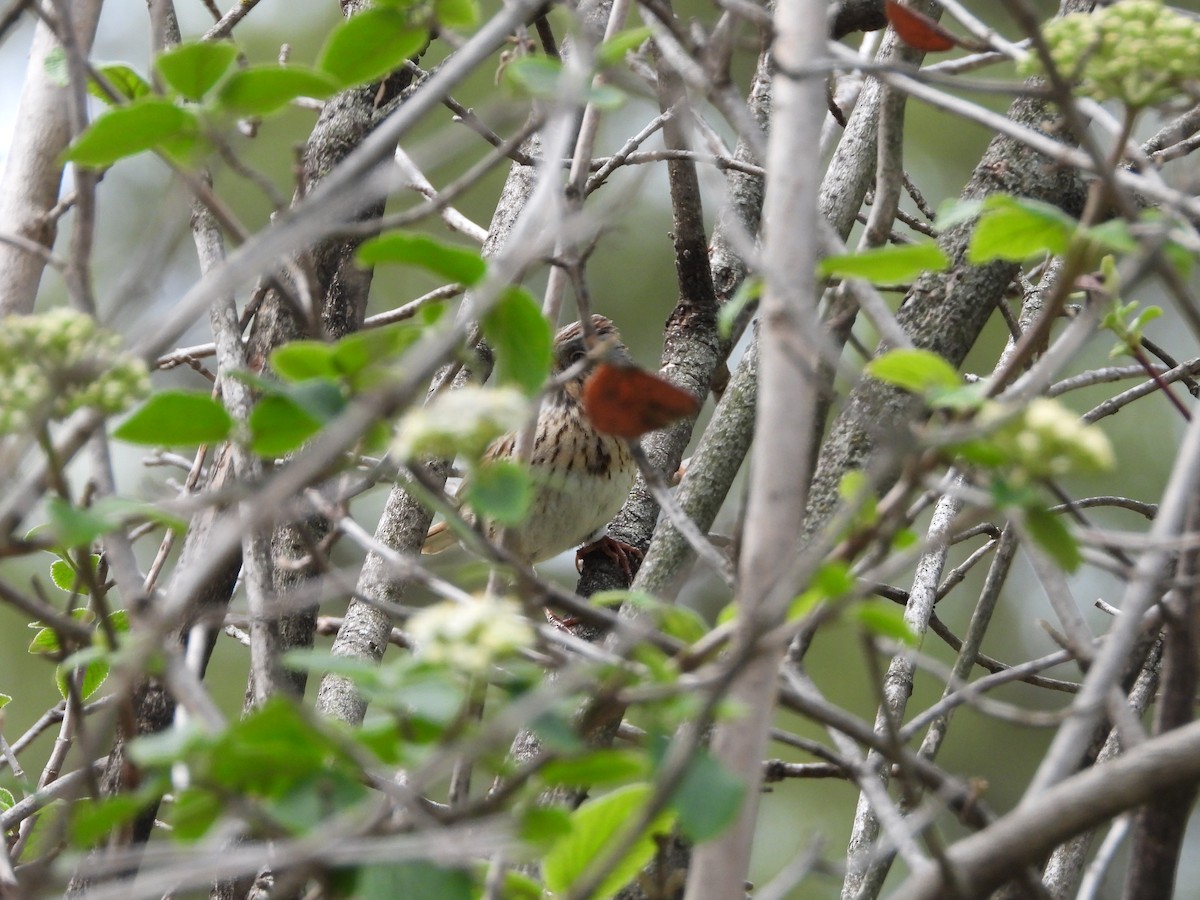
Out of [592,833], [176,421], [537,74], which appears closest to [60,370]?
[176,421]

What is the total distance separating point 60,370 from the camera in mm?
978

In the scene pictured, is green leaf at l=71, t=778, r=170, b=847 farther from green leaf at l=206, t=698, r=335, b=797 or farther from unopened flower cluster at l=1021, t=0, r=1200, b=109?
unopened flower cluster at l=1021, t=0, r=1200, b=109

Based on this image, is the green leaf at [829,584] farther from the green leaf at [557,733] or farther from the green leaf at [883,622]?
the green leaf at [557,733]

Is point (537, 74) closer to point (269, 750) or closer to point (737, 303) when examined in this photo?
point (737, 303)

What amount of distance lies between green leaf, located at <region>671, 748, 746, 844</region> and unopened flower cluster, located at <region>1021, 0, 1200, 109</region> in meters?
0.63

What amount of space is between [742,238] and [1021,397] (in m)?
0.26

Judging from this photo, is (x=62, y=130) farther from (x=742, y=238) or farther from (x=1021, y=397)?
(x=1021, y=397)

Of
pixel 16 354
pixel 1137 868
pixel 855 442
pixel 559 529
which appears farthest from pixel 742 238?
pixel 559 529

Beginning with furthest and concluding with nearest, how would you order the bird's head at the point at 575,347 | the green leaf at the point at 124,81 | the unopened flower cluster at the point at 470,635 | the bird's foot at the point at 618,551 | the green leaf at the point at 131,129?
1. the bird's head at the point at 575,347
2. the bird's foot at the point at 618,551
3. the green leaf at the point at 124,81
4. the green leaf at the point at 131,129
5. the unopened flower cluster at the point at 470,635

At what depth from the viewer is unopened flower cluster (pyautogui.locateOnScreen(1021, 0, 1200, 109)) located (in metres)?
1.05

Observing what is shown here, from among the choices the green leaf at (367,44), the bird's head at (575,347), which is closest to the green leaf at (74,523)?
the green leaf at (367,44)

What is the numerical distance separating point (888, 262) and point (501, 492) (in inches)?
13.5

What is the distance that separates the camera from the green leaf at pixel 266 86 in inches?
41.3

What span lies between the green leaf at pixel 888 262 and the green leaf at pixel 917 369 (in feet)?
0.22
